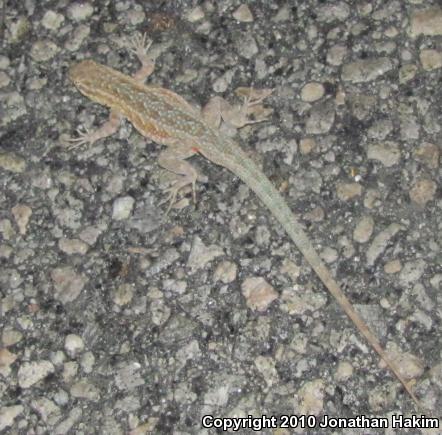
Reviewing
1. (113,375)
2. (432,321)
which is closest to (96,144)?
(113,375)

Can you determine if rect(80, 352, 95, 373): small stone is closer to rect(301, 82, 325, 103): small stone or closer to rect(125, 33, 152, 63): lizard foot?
rect(125, 33, 152, 63): lizard foot

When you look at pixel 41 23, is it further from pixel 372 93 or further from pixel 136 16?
pixel 372 93

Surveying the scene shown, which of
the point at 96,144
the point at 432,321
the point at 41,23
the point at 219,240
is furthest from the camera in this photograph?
the point at 41,23

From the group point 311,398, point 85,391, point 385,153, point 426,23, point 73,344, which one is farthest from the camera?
point 426,23

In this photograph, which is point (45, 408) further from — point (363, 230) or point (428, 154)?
point (428, 154)

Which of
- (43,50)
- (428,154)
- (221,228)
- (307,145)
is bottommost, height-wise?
(221,228)

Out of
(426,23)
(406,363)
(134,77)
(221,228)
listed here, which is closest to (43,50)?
(134,77)

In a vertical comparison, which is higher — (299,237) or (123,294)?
(299,237)
